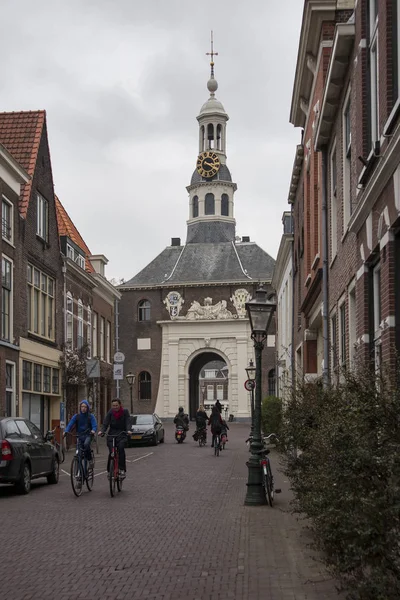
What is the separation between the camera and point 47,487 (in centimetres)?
1841

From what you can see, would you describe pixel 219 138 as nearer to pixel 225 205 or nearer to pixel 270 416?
pixel 225 205

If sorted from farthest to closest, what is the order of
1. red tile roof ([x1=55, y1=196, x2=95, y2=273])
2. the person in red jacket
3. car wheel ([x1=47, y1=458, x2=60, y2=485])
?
red tile roof ([x1=55, y1=196, x2=95, y2=273])
the person in red jacket
car wheel ([x1=47, y1=458, x2=60, y2=485])

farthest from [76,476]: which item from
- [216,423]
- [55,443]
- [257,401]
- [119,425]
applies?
[216,423]

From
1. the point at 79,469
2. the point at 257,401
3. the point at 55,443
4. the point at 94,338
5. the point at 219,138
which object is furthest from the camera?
the point at 219,138

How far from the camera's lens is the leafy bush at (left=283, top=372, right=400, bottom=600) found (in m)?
5.11

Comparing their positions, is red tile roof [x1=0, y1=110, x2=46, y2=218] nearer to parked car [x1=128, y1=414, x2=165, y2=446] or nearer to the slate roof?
parked car [x1=128, y1=414, x2=165, y2=446]

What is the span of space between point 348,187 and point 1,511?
7517 millimetres

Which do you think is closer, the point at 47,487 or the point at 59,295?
the point at 47,487

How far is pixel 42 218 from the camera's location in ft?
103

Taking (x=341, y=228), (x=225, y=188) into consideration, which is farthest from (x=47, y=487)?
(x=225, y=188)

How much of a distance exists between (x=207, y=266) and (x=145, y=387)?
1053 centimetres

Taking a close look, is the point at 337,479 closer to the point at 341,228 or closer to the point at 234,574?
the point at 234,574

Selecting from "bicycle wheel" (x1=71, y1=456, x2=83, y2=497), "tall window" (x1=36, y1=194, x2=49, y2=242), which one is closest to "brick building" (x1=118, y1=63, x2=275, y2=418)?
"tall window" (x1=36, y1=194, x2=49, y2=242)

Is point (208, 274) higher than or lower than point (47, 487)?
higher
